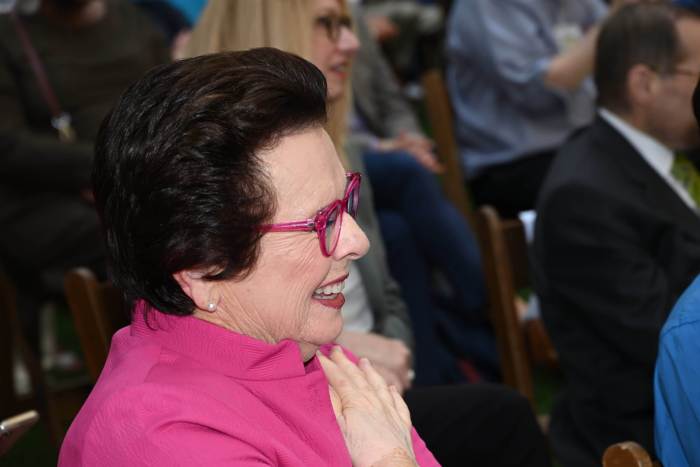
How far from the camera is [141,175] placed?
1232 millimetres

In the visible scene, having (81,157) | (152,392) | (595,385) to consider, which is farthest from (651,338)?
(81,157)

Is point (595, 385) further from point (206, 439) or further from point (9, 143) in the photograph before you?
point (9, 143)

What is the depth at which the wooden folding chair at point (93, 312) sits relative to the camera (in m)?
1.84

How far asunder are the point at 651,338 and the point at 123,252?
1241 mm

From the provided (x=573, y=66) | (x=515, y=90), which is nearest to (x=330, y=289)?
(x=573, y=66)

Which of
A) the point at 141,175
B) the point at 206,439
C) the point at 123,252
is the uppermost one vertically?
the point at 141,175

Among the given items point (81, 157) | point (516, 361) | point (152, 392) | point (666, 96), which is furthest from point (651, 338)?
point (81, 157)

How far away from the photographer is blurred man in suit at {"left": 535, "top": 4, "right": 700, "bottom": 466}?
2.14m

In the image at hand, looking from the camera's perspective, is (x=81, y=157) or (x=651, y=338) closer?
(x=651, y=338)

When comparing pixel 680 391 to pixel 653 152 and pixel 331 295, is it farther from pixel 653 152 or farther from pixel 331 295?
pixel 653 152

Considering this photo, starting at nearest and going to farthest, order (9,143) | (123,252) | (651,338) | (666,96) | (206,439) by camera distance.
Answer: (206,439)
(123,252)
(651,338)
(666,96)
(9,143)

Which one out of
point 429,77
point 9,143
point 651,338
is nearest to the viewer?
point 651,338

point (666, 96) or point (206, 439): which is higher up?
point (206, 439)

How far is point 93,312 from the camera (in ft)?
6.06
